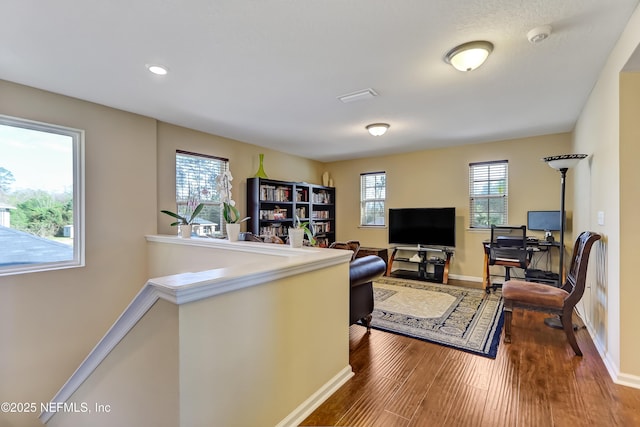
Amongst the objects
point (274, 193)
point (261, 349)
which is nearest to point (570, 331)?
point (261, 349)

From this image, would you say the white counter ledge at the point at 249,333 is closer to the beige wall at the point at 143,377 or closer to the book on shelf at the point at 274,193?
the beige wall at the point at 143,377

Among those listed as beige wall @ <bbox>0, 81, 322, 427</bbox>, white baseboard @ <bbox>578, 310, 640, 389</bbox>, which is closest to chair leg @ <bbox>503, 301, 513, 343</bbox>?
white baseboard @ <bbox>578, 310, 640, 389</bbox>

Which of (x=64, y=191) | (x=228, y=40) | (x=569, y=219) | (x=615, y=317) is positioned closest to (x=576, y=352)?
(x=615, y=317)

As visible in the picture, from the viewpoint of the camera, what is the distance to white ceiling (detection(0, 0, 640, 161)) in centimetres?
175

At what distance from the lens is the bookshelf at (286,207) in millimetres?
4938

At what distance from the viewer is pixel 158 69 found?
8.04ft

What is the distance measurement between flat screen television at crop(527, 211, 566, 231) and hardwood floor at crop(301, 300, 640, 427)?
2.03 m

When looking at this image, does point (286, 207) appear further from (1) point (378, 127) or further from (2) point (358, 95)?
(2) point (358, 95)

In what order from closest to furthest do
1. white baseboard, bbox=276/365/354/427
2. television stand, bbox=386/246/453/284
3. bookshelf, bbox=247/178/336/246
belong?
white baseboard, bbox=276/365/354/427 < bookshelf, bbox=247/178/336/246 < television stand, bbox=386/246/453/284

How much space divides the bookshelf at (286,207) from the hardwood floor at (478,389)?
2.62 metres

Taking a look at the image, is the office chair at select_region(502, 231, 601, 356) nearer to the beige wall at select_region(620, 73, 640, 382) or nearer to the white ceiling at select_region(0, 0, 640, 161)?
the beige wall at select_region(620, 73, 640, 382)

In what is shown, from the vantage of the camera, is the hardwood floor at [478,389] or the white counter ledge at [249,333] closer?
the white counter ledge at [249,333]

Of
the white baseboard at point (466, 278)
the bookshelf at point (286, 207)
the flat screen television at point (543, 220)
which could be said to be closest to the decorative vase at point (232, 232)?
the bookshelf at point (286, 207)

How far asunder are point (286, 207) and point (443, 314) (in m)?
3.38
